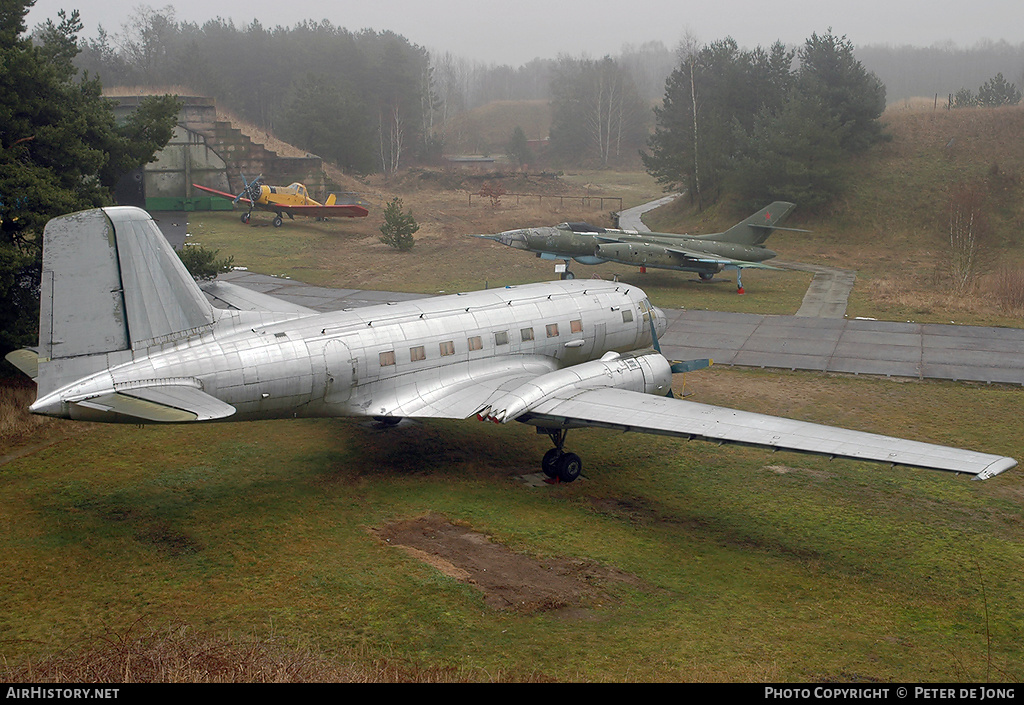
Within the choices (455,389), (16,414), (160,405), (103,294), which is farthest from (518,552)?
(16,414)

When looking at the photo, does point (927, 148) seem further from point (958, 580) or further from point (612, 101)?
point (612, 101)

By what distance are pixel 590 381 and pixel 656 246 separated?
29074 millimetres

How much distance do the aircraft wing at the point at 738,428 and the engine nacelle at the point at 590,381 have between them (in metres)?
0.27

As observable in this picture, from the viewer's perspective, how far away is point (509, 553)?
53.5ft

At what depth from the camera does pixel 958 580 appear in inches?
611

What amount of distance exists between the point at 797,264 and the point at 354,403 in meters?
44.8

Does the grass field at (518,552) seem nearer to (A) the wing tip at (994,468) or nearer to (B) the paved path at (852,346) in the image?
(A) the wing tip at (994,468)

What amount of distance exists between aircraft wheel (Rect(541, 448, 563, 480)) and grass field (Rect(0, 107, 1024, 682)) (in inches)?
20.6

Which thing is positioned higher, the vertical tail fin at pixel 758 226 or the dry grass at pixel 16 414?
the vertical tail fin at pixel 758 226

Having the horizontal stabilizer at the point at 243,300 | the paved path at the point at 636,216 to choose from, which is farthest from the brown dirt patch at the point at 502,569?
the paved path at the point at 636,216

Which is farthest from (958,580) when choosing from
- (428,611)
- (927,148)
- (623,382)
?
(927,148)

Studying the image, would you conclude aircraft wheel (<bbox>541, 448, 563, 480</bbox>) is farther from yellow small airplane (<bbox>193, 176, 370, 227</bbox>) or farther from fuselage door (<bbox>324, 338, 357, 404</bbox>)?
yellow small airplane (<bbox>193, 176, 370, 227</bbox>)

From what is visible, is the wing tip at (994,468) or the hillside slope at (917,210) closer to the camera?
the wing tip at (994,468)

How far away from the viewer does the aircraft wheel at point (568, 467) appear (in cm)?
2041
